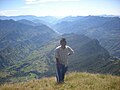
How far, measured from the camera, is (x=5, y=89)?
11359 mm

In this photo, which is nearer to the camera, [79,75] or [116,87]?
[116,87]

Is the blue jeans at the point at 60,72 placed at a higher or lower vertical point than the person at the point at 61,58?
lower

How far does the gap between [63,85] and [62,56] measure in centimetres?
214

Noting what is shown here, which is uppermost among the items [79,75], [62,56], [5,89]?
[62,56]

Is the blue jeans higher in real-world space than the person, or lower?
lower

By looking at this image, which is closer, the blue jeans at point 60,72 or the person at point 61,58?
the blue jeans at point 60,72

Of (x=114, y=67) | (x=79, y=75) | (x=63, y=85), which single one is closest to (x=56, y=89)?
(x=63, y=85)

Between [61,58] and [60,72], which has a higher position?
[61,58]

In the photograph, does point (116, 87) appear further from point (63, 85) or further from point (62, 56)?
point (62, 56)

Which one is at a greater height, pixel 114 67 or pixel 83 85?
pixel 83 85

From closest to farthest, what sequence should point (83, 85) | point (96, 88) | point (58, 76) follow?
point (96, 88) → point (83, 85) → point (58, 76)

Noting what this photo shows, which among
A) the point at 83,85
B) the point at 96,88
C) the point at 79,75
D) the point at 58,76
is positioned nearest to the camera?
the point at 96,88

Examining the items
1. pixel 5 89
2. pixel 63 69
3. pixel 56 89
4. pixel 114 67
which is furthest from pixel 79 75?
pixel 114 67

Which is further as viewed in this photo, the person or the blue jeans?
the person
